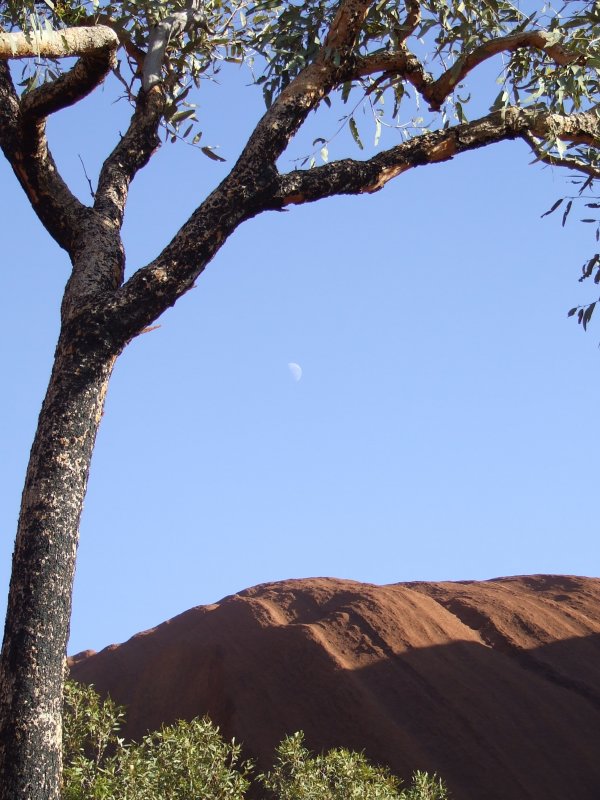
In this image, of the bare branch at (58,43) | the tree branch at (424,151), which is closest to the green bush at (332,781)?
the tree branch at (424,151)

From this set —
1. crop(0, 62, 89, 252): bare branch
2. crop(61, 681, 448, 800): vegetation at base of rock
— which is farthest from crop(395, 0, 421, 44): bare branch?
crop(61, 681, 448, 800): vegetation at base of rock

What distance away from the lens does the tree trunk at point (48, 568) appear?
651 centimetres

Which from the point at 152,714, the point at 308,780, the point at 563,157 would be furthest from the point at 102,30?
the point at 152,714

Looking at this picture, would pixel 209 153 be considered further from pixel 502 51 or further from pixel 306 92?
pixel 502 51

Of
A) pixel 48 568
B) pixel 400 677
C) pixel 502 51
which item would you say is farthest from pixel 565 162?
pixel 400 677

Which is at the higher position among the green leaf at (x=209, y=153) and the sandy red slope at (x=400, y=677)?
the green leaf at (x=209, y=153)

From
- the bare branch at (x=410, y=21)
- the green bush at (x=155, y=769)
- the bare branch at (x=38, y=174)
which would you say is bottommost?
the green bush at (x=155, y=769)

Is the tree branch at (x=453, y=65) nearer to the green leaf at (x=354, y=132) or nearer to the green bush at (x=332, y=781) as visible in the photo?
the green leaf at (x=354, y=132)

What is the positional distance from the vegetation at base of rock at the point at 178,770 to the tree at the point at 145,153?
3640 millimetres

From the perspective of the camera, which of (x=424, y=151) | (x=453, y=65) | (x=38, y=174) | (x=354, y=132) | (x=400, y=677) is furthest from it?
(x=400, y=677)

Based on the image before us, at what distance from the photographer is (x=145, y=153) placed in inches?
381

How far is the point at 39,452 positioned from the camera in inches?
290

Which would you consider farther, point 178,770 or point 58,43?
point 178,770

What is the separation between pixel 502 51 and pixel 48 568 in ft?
25.5
